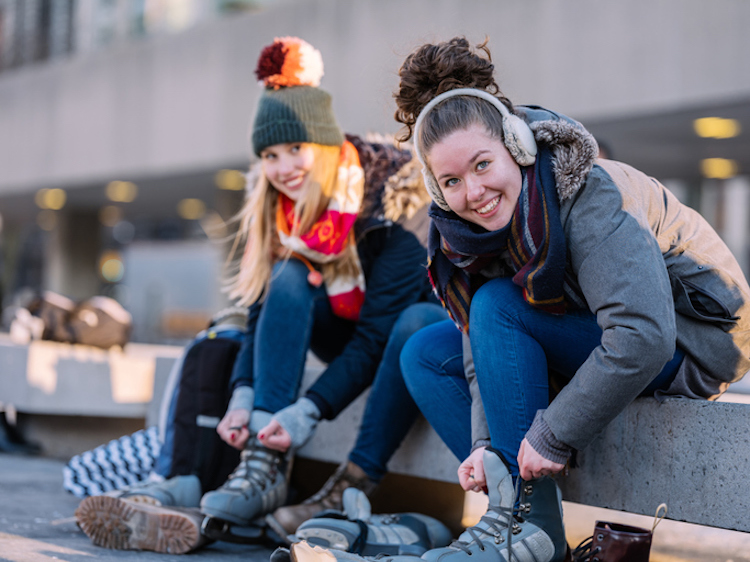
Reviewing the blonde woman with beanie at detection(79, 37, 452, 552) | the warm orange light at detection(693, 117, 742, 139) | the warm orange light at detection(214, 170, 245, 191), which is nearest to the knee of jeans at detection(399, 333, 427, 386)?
the blonde woman with beanie at detection(79, 37, 452, 552)

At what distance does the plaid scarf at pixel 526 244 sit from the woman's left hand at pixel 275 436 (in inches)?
22.4

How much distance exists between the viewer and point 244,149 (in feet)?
29.8

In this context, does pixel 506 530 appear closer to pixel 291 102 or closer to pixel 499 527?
pixel 499 527

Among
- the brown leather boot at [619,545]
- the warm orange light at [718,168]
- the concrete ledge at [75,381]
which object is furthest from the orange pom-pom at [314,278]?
the warm orange light at [718,168]

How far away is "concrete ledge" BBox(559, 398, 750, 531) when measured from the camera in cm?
171

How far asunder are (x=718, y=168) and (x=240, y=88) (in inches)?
212

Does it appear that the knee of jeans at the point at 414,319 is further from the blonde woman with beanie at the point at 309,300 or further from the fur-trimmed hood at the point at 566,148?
the fur-trimmed hood at the point at 566,148

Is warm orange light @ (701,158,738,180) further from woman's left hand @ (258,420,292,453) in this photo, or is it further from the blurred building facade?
woman's left hand @ (258,420,292,453)

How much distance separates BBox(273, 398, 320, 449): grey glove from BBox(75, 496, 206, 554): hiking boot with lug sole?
1.08ft

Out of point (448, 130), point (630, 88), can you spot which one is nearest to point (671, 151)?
point (630, 88)

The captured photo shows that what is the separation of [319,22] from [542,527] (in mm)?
7393

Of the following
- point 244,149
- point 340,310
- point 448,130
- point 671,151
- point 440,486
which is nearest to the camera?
point 448,130

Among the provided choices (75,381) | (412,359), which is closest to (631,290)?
(412,359)

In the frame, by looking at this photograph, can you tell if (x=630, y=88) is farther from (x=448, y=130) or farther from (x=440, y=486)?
(x=448, y=130)
